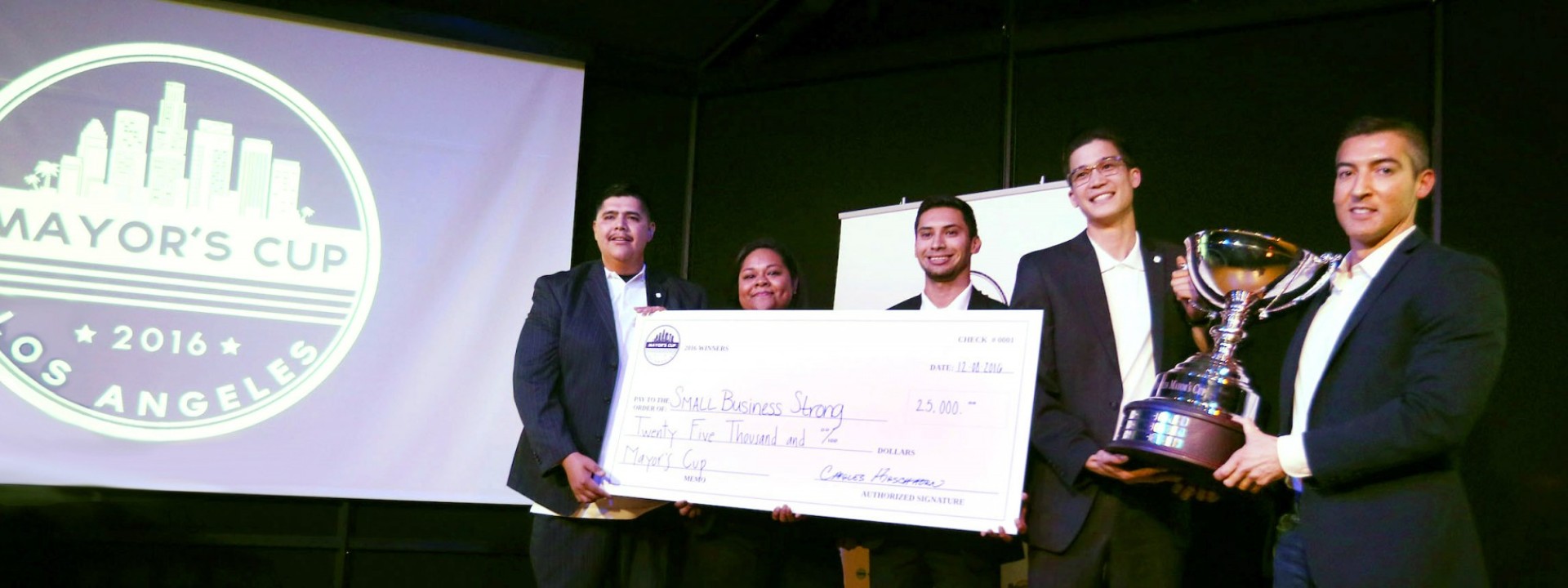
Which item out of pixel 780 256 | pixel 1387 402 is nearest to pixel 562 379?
pixel 780 256

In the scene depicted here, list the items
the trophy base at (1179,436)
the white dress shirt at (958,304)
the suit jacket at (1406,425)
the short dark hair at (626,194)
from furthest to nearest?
the short dark hair at (626,194) < the white dress shirt at (958,304) < the trophy base at (1179,436) < the suit jacket at (1406,425)

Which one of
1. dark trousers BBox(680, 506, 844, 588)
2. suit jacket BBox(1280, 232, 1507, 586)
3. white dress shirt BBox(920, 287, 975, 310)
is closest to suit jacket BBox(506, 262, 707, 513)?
dark trousers BBox(680, 506, 844, 588)

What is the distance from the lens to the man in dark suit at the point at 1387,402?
189cm

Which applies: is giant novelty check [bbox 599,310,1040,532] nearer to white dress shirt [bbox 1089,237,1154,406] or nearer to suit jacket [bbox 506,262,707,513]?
suit jacket [bbox 506,262,707,513]

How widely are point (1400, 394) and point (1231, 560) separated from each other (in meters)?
1.54

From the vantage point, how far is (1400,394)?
1959 mm

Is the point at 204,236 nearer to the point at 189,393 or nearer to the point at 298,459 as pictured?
the point at 189,393

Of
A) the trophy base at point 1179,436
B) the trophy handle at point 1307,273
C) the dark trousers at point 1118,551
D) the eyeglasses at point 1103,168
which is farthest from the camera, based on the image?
the eyeglasses at point 1103,168

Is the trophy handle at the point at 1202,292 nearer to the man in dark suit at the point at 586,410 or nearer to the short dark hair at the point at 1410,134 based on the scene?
the short dark hair at the point at 1410,134

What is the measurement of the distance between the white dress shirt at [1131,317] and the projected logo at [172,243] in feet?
8.92

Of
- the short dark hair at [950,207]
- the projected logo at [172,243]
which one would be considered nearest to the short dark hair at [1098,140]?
the short dark hair at [950,207]

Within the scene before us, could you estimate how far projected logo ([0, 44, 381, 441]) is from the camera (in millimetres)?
3688

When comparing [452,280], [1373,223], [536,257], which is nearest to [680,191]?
[536,257]

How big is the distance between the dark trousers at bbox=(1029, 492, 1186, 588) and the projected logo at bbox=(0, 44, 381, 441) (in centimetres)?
277
